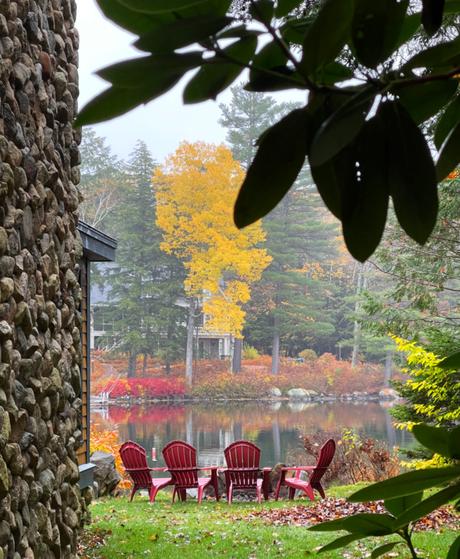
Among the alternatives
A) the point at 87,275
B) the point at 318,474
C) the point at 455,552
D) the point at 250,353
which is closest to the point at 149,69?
the point at 455,552

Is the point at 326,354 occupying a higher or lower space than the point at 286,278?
lower

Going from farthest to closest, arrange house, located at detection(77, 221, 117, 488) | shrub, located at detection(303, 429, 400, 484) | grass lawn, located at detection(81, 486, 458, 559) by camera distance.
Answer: shrub, located at detection(303, 429, 400, 484), house, located at detection(77, 221, 117, 488), grass lawn, located at detection(81, 486, 458, 559)

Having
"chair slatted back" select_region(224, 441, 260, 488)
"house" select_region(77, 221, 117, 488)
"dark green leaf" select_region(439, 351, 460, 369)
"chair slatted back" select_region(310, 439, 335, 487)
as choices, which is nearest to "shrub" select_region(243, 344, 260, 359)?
"chair slatted back" select_region(224, 441, 260, 488)

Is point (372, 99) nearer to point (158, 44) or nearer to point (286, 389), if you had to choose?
point (158, 44)

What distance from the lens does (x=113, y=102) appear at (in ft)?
1.12

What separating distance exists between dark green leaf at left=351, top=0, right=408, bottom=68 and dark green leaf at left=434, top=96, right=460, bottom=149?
12cm

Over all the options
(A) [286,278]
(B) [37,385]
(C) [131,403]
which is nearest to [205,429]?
(C) [131,403]

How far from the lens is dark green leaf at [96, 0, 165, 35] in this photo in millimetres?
324

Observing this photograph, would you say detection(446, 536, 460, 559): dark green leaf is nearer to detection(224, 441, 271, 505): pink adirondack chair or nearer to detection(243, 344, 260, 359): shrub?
detection(224, 441, 271, 505): pink adirondack chair

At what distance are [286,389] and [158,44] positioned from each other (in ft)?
81.2

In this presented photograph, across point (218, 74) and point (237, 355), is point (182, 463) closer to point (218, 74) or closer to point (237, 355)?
point (218, 74)

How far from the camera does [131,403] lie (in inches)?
917

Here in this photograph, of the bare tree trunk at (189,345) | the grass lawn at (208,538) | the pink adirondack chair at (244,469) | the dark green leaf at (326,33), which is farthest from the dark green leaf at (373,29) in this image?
the bare tree trunk at (189,345)

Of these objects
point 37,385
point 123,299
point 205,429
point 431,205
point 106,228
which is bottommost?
point 205,429
